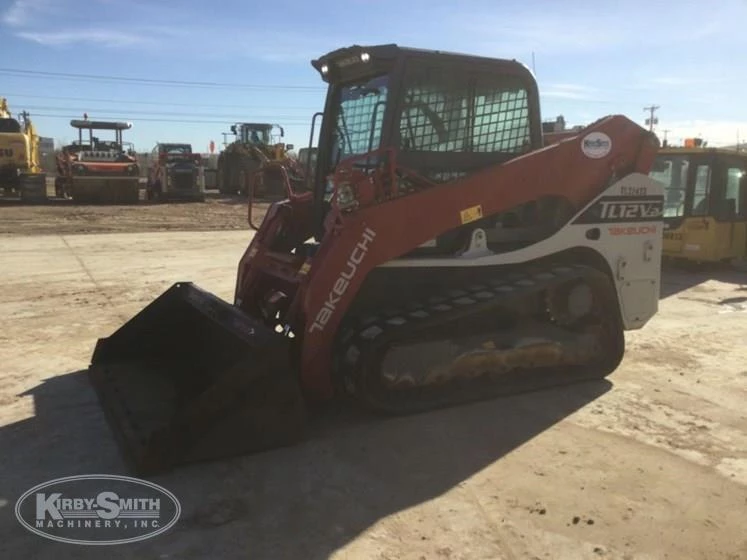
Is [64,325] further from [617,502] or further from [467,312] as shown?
[617,502]

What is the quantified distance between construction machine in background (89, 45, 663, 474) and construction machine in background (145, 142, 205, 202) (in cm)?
2038

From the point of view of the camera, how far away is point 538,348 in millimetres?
4926

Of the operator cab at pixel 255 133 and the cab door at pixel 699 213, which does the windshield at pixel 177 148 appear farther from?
the cab door at pixel 699 213

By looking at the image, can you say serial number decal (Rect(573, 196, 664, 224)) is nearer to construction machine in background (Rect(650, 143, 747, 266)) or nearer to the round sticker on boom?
the round sticker on boom

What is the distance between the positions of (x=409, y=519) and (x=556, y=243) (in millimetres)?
2664

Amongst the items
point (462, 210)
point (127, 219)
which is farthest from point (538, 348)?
point (127, 219)

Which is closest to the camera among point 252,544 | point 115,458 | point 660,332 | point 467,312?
point 252,544

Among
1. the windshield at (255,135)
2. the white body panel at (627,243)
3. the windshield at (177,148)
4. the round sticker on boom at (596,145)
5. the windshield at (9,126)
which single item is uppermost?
the windshield at (255,135)

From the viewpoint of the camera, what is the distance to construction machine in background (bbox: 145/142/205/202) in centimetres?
2502

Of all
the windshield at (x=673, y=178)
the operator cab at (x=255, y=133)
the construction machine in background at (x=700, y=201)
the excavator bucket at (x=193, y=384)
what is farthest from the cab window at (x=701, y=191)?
the operator cab at (x=255, y=133)

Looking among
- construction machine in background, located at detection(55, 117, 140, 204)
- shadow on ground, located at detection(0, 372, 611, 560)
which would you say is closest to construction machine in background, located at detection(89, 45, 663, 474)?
shadow on ground, located at detection(0, 372, 611, 560)

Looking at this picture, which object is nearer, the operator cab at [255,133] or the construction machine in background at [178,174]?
the construction machine in background at [178,174]

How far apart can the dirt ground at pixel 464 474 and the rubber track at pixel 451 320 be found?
0.11 metres

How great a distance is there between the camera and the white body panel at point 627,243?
524cm
